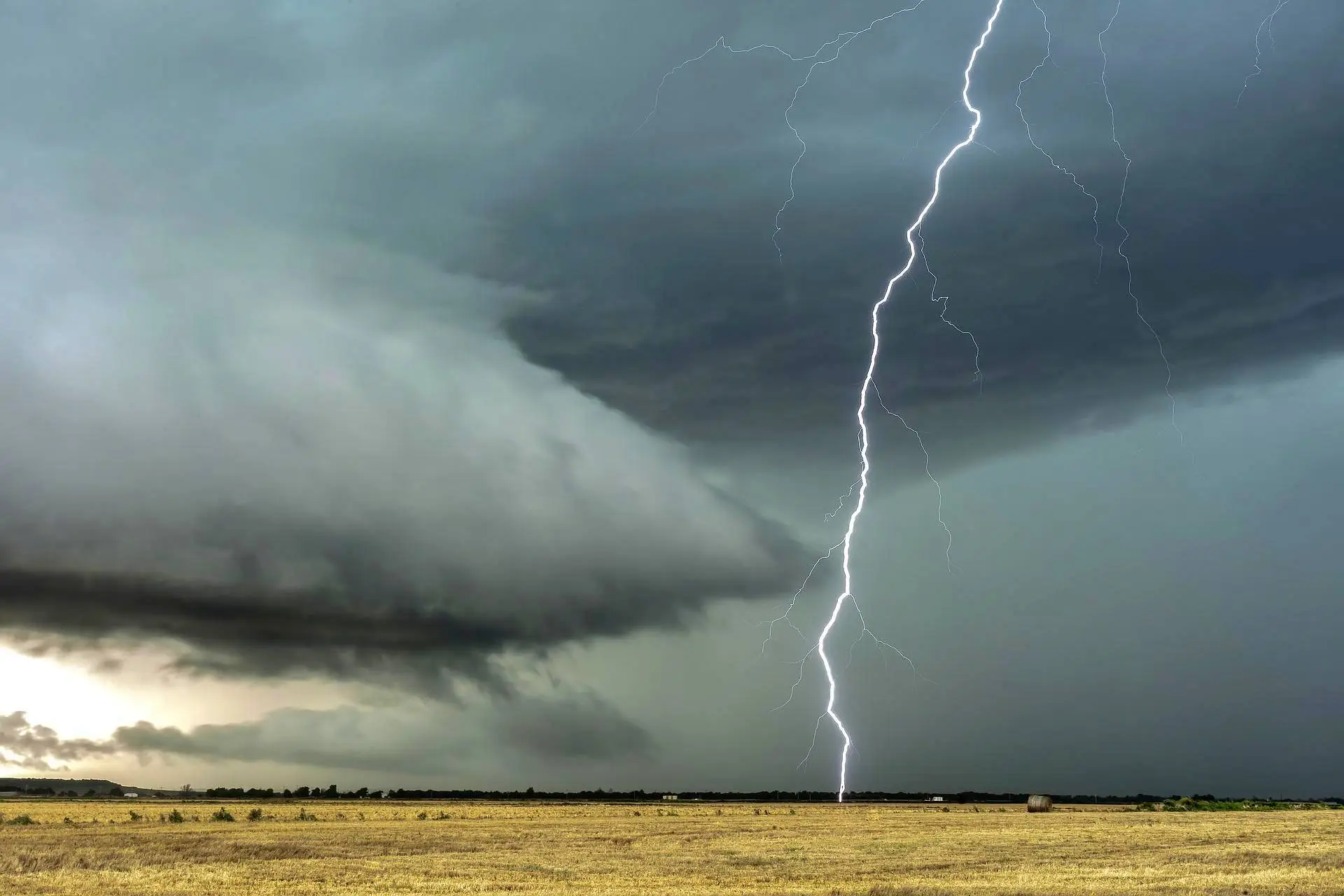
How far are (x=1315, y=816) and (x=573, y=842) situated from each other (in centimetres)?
4632

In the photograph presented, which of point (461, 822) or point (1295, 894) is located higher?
point (1295, 894)

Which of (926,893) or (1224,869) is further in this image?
(1224,869)

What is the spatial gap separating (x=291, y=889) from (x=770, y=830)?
3053 centimetres

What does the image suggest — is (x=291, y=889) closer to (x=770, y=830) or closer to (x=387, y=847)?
(x=387, y=847)

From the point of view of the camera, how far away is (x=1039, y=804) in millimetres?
84062

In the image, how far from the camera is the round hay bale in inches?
3278

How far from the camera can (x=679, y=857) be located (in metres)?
35.3

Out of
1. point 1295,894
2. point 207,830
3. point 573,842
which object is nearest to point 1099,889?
point 1295,894

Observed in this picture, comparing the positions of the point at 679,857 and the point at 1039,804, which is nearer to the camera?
the point at 679,857

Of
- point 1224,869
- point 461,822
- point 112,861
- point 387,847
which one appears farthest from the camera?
point 461,822

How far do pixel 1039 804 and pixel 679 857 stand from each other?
193 feet

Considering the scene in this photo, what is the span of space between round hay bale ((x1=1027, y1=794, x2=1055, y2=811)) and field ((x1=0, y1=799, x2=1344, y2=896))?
79.4 ft

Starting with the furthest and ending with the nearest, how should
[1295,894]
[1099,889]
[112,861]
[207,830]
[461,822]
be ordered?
[461,822] → [207,830] → [112,861] → [1099,889] → [1295,894]

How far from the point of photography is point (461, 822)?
60.9m
